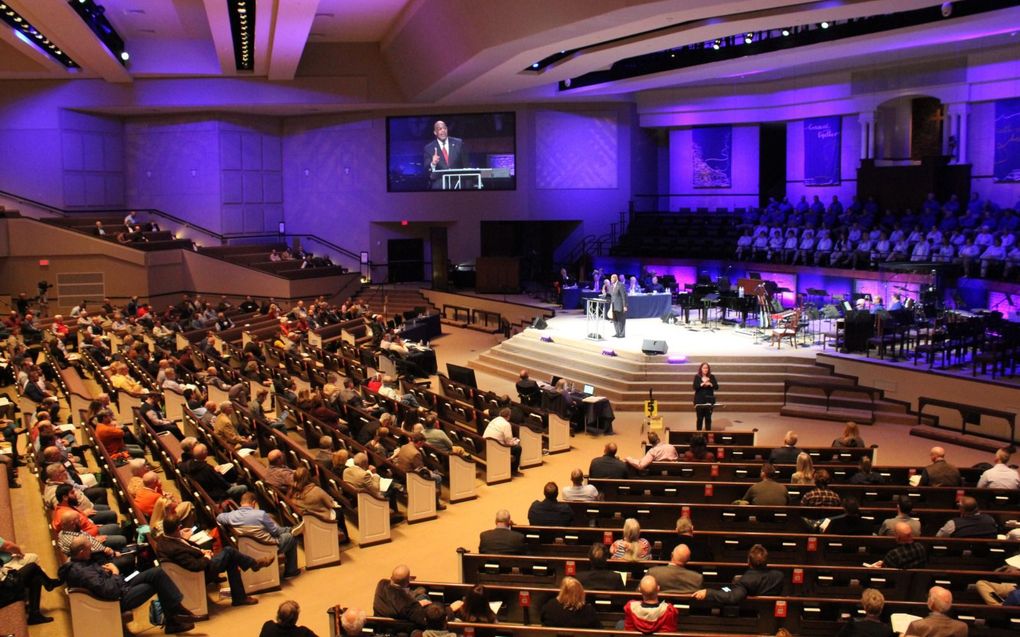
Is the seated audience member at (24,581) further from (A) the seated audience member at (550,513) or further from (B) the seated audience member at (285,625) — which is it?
(A) the seated audience member at (550,513)

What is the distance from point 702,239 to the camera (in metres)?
27.4

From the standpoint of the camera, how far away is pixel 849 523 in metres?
9.13

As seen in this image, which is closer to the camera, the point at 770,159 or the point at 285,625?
the point at 285,625

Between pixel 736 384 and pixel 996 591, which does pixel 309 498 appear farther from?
pixel 736 384

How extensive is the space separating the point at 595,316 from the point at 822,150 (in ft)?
33.6

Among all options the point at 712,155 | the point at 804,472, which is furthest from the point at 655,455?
the point at 712,155

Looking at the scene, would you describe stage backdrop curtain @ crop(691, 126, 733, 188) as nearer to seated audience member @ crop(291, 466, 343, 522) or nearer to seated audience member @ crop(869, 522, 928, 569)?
seated audience member @ crop(291, 466, 343, 522)

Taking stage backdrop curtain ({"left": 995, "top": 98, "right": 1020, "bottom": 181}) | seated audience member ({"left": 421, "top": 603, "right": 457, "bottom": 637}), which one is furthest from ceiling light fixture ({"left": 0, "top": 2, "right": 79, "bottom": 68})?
stage backdrop curtain ({"left": 995, "top": 98, "right": 1020, "bottom": 181})

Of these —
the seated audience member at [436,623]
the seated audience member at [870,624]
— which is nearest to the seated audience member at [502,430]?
the seated audience member at [436,623]

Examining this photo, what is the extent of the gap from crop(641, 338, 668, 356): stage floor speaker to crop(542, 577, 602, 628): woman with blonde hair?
38.4 ft

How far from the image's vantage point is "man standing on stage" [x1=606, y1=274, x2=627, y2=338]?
2011cm

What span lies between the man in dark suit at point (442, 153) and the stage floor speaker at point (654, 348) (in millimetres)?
15486

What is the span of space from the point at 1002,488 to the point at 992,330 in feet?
22.7

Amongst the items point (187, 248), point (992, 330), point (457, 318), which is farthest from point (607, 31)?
point (187, 248)
